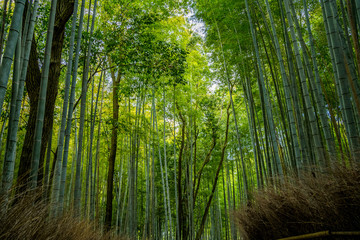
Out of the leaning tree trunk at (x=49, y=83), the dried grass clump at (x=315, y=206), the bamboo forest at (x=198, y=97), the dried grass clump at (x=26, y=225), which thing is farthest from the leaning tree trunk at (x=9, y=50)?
the leaning tree trunk at (x=49, y=83)

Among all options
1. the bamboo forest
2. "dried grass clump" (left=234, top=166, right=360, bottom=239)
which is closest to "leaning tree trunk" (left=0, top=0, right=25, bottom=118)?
the bamboo forest

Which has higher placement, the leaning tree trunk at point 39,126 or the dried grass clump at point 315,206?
the leaning tree trunk at point 39,126

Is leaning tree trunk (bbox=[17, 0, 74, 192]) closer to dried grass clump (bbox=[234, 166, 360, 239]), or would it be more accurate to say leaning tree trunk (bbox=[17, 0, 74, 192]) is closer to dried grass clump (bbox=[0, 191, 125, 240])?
dried grass clump (bbox=[0, 191, 125, 240])

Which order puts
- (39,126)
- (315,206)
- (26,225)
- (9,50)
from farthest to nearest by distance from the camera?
(39,126) < (315,206) < (9,50) < (26,225)

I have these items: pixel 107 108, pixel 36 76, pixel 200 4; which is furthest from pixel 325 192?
pixel 107 108

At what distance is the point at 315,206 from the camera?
1600 mm

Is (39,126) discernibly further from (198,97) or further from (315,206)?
(198,97)

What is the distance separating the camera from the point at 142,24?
4.73 metres

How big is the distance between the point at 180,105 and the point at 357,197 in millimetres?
6642

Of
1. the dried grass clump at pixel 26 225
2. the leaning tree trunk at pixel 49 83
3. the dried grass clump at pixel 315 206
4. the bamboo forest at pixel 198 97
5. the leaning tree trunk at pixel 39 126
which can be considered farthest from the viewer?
the leaning tree trunk at pixel 49 83

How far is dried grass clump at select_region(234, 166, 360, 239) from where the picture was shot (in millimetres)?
1359

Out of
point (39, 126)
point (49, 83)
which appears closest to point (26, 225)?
point (39, 126)

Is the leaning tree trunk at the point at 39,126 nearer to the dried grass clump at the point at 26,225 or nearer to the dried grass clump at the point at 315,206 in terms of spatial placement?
the dried grass clump at the point at 26,225

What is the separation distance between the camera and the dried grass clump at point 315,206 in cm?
136
